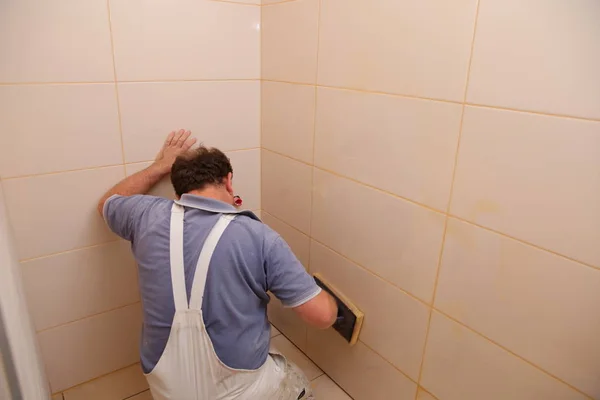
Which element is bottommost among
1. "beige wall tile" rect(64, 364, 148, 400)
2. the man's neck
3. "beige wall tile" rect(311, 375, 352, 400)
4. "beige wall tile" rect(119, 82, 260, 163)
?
"beige wall tile" rect(64, 364, 148, 400)

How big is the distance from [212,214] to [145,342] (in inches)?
18.5

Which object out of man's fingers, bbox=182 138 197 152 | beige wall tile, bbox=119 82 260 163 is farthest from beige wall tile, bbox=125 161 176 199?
man's fingers, bbox=182 138 197 152

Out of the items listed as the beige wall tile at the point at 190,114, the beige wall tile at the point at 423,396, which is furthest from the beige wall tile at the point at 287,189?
the beige wall tile at the point at 423,396

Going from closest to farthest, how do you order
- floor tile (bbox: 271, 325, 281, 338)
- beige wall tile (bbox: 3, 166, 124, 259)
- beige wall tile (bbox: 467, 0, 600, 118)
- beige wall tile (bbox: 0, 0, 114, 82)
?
beige wall tile (bbox: 467, 0, 600, 118) → beige wall tile (bbox: 0, 0, 114, 82) → beige wall tile (bbox: 3, 166, 124, 259) → floor tile (bbox: 271, 325, 281, 338)

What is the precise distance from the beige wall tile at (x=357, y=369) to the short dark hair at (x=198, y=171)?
805mm

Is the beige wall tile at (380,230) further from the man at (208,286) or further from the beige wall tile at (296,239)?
the man at (208,286)

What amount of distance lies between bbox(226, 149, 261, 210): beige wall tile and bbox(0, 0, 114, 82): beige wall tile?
598 mm

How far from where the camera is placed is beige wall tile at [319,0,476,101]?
1.00 metres

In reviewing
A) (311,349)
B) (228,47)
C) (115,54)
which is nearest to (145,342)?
(311,349)

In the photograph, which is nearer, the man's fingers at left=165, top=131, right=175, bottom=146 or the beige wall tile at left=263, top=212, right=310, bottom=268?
the man's fingers at left=165, top=131, right=175, bottom=146

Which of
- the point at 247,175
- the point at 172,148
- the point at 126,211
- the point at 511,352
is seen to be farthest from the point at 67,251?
the point at 511,352

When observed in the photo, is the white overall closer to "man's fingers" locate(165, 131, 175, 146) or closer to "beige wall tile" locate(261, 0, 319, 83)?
"man's fingers" locate(165, 131, 175, 146)

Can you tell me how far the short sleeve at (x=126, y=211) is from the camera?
1229 millimetres

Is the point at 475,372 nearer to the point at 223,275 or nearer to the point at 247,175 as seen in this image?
the point at 223,275
